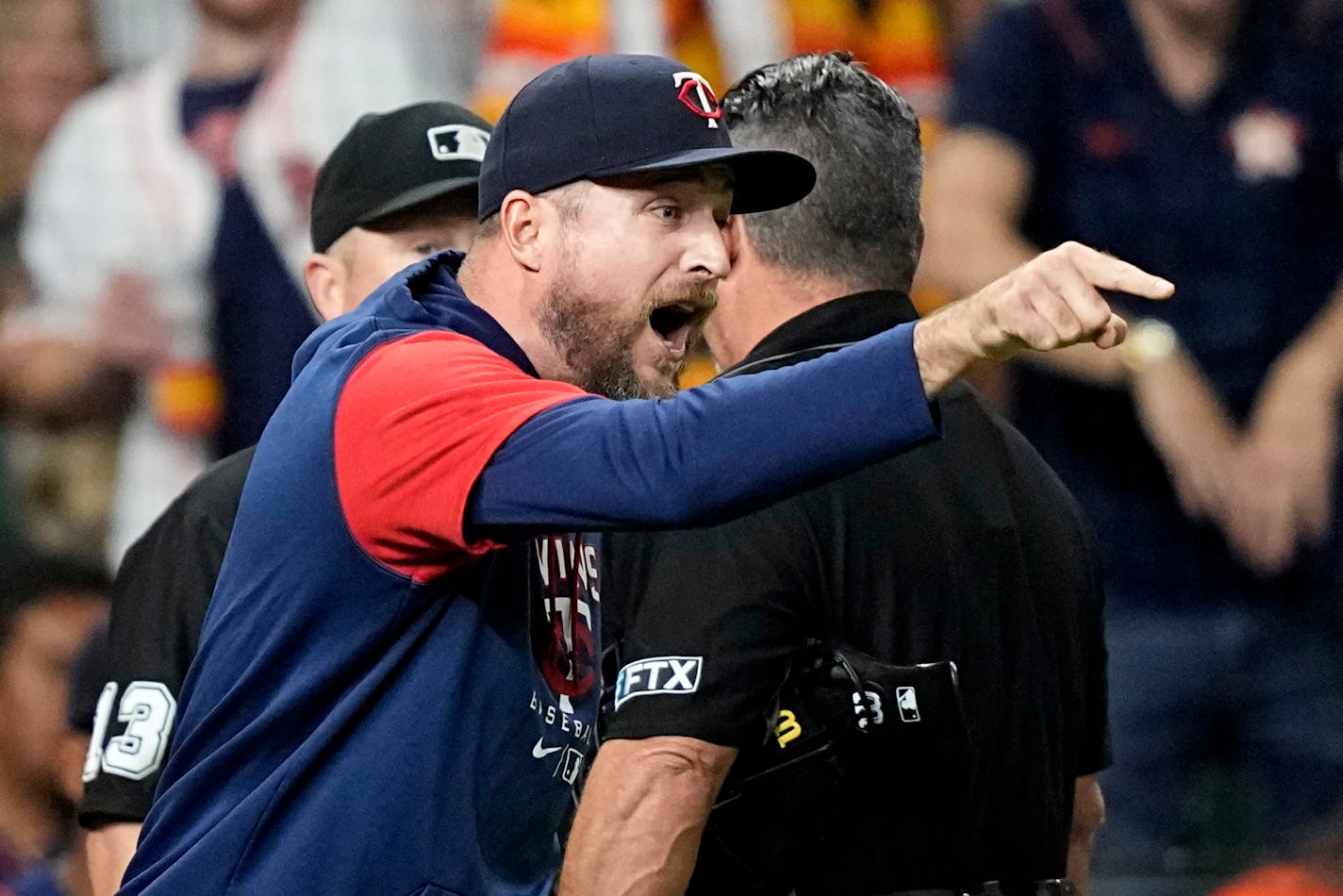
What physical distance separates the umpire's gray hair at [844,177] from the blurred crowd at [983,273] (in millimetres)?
2444

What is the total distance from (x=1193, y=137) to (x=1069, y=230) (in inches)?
16.2

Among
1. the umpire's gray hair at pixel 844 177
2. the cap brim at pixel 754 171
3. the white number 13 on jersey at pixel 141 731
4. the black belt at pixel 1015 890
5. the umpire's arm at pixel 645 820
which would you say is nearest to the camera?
the cap brim at pixel 754 171

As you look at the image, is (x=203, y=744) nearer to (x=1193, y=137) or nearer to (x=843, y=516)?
(x=843, y=516)

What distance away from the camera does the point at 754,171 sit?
2277mm

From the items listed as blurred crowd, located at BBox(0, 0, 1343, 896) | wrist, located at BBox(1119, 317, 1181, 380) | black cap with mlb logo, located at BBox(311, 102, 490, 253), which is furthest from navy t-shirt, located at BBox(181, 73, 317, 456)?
wrist, located at BBox(1119, 317, 1181, 380)

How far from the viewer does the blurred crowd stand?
16.5 feet

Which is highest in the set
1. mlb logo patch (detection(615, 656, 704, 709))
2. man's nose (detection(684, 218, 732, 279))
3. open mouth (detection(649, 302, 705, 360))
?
man's nose (detection(684, 218, 732, 279))

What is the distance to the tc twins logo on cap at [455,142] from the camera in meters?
3.28

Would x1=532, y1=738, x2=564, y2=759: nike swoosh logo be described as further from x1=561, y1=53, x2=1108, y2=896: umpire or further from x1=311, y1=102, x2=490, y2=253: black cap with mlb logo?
x1=311, y1=102, x2=490, y2=253: black cap with mlb logo

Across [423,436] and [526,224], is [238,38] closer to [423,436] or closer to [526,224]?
[526,224]

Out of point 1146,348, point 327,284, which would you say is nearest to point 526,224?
point 327,284

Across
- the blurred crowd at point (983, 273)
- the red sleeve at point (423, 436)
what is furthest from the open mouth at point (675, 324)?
the blurred crowd at point (983, 273)

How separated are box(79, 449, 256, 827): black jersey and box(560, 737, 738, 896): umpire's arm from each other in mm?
783

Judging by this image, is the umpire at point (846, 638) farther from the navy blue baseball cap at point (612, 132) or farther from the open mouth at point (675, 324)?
the navy blue baseball cap at point (612, 132)
